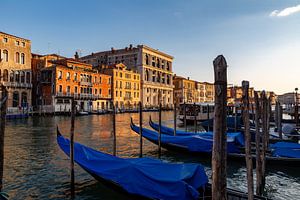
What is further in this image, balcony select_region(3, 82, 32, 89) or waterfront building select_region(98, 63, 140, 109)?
waterfront building select_region(98, 63, 140, 109)

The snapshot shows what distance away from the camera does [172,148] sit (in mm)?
9375

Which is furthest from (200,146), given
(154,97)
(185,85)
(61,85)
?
(185,85)

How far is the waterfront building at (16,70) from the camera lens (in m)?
27.5

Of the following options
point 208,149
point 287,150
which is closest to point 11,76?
point 208,149

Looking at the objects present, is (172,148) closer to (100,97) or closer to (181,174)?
(181,174)

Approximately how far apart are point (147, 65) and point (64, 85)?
76.9 ft

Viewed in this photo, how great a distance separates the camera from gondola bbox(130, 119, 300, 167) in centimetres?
740

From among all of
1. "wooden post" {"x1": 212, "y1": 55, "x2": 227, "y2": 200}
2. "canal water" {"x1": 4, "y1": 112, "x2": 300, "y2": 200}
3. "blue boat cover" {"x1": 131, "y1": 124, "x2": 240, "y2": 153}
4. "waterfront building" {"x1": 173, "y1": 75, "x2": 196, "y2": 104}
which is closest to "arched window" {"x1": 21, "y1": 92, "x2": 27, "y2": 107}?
"canal water" {"x1": 4, "y1": 112, "x2": 300, "y2": 200}

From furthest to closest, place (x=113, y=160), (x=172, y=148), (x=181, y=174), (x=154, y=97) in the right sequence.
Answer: (x=154, y=97) < (x=172, y=148) < (x=113, y=160) < (x=181, y=174)

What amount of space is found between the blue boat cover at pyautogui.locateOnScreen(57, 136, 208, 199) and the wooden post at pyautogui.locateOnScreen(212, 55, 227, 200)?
107 cm

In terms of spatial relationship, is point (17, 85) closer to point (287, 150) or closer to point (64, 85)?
point (64, 85)

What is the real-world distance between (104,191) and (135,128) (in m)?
4.66

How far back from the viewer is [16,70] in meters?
28.8

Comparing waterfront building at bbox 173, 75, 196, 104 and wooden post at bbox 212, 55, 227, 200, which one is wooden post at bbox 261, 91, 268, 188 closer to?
wooden post at bbox 212, 55, 227, 200
